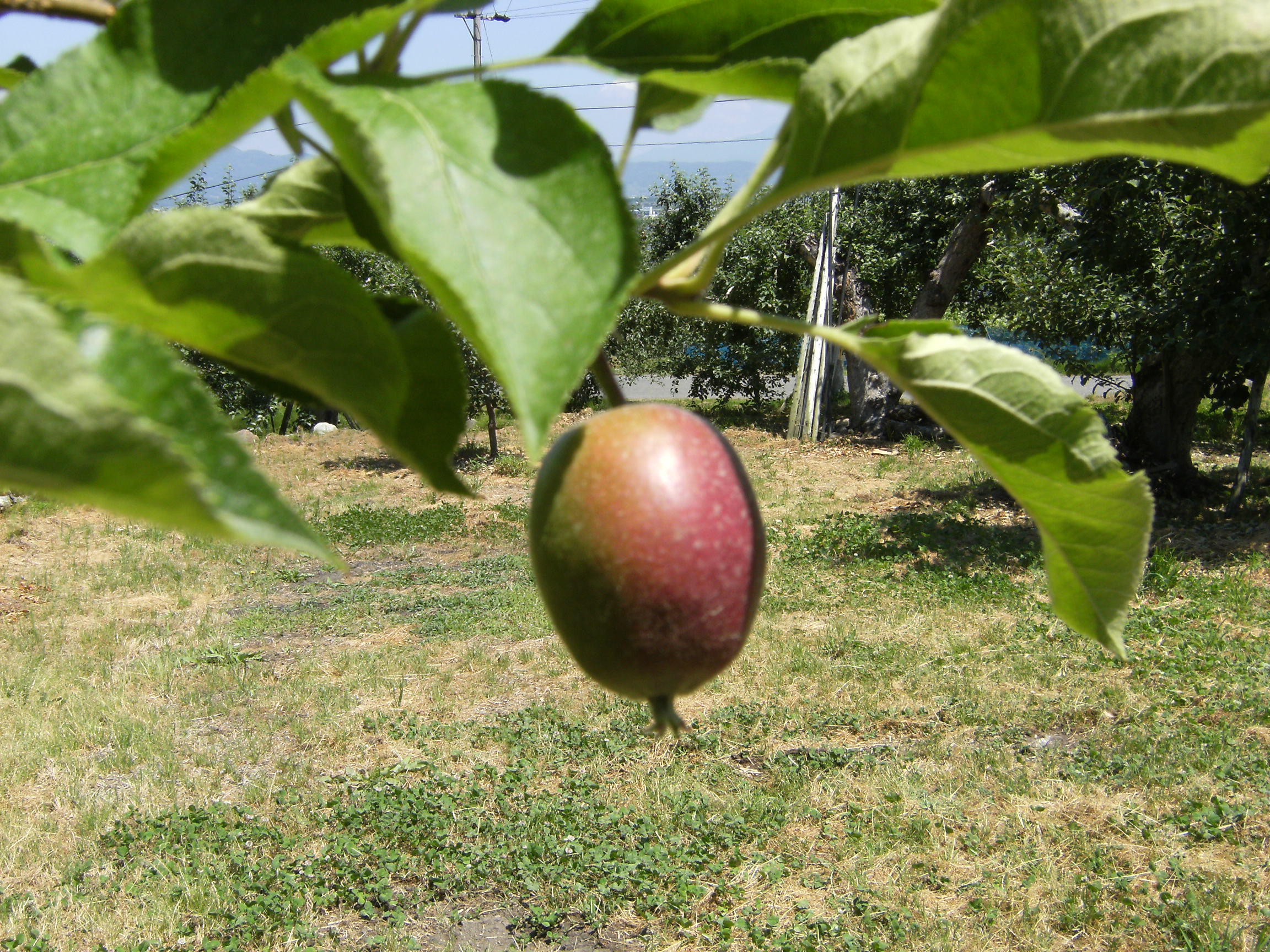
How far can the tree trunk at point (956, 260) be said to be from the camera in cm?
950

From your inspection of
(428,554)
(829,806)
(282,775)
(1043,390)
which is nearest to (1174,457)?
(829,806)

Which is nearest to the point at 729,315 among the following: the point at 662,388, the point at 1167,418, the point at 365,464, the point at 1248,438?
the point at 1248,438

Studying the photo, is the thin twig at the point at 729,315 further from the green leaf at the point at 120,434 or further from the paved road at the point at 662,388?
the paved road at the point at 662,388

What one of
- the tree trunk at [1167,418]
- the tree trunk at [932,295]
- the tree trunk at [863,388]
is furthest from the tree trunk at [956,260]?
the tree trunk at [1167,418]

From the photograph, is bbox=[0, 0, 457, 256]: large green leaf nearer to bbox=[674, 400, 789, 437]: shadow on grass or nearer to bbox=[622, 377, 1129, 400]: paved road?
bbox=[674, 400, 789, 437]: shadow on grass

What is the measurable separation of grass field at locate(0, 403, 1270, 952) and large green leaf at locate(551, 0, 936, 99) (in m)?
3.33

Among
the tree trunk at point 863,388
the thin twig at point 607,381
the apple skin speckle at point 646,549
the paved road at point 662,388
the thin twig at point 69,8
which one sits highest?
the thin twig at point 69,8

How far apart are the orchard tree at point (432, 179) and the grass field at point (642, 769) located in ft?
10.9

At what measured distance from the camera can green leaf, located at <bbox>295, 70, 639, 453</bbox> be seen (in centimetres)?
30

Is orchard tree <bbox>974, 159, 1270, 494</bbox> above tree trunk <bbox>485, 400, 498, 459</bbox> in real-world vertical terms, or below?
above

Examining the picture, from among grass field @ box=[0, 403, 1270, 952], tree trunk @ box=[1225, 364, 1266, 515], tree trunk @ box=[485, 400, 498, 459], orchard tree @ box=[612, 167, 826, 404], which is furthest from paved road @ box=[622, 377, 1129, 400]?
grass field @ box=[0, 403, 1270, 952]

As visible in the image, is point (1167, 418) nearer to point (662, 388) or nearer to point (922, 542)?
point (922, 542)

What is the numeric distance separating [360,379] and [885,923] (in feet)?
11.5

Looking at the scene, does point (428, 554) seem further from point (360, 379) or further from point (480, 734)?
point (360, 379)
